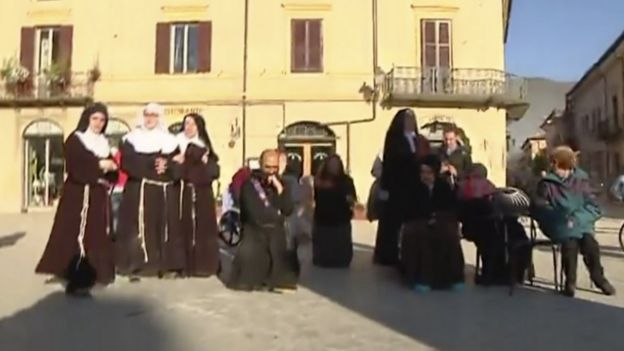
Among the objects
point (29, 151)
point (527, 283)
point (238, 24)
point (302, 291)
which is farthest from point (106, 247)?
point (29, 151)

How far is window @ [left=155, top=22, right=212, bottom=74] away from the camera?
94.3 ft

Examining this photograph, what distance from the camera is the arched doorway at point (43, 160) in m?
30.1

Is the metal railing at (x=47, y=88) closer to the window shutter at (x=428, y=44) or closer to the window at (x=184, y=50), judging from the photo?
the window at (x=184, y=50)

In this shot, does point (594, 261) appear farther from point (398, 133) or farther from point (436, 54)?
point (436, 54)

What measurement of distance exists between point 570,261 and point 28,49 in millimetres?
25564

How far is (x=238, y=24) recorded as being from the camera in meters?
28.7

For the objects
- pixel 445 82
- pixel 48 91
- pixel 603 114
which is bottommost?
pixel 48 91

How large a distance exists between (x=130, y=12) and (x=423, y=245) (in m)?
22.6

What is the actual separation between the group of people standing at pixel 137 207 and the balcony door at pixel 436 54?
19.6m

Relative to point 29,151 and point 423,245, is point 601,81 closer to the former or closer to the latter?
point 29,151

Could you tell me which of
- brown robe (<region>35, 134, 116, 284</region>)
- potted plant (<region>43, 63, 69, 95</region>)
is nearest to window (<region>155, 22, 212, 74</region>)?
potted plant (<region>43, 63, 69, 95</region>)

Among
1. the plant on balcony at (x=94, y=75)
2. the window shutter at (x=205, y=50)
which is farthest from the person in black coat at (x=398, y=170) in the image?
the plant on balcony at (x=94, y=75)

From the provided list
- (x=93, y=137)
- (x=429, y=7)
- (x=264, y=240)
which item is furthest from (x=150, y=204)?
(x=429, y=7)

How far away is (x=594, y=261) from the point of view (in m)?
8.66
